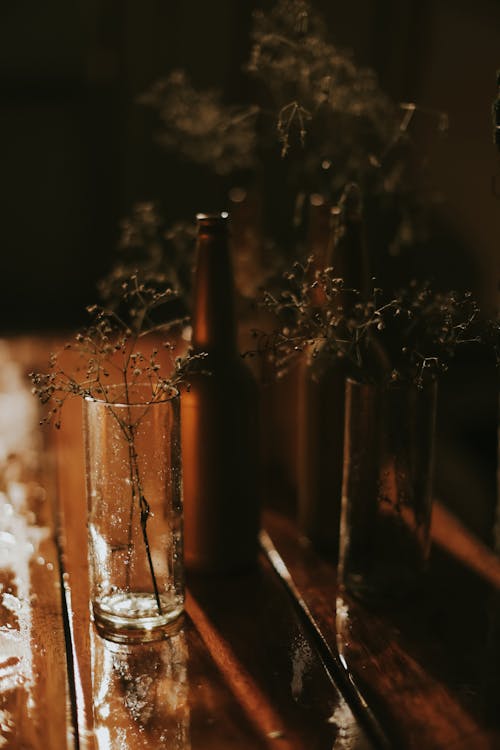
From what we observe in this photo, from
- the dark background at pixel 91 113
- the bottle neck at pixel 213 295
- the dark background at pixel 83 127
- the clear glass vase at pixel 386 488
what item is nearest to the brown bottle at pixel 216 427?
the bottle neck at pixel 213 295

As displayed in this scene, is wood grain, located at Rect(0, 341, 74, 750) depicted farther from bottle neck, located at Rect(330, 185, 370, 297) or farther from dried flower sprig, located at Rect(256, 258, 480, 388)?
bottle neck, located at Rect(330, 185, 370, 297)

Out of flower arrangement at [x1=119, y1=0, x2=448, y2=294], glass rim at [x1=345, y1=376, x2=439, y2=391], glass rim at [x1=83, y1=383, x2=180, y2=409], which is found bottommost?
glass rim at [x1=83, y1=383, x2=180, y2=409]

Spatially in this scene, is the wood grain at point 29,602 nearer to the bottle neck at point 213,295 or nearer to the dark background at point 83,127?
the bottle neck at point 213,295

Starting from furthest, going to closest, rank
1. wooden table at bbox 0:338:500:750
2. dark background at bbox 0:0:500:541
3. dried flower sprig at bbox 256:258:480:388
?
1. dark background at bbox 0:0:500:541
2. dried flower sprig at bbox 256:258:480:388
3. wooden table at bbox 0:338:500:750

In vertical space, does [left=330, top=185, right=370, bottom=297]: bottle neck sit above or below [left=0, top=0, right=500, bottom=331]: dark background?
below

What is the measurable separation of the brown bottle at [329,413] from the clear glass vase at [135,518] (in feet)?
0.71

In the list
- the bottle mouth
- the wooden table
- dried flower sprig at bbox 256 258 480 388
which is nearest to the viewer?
the wooden table

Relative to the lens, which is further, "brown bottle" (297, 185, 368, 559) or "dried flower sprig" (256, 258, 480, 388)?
"brown bottle" (297, 185, 368, 559)

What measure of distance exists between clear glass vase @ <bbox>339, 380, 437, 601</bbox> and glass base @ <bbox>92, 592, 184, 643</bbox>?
20cm

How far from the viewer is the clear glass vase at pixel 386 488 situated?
0.94m

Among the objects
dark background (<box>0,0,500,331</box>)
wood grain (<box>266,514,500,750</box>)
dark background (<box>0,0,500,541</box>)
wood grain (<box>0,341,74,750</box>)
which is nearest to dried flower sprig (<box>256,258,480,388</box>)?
wood grain (<box>266,514,500,750</box>)

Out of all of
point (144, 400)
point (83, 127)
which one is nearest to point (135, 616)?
point (144, 400)

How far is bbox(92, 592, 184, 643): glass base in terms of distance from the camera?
90cm

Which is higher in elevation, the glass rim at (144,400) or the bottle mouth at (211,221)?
the bottle mouth at (211,221)
